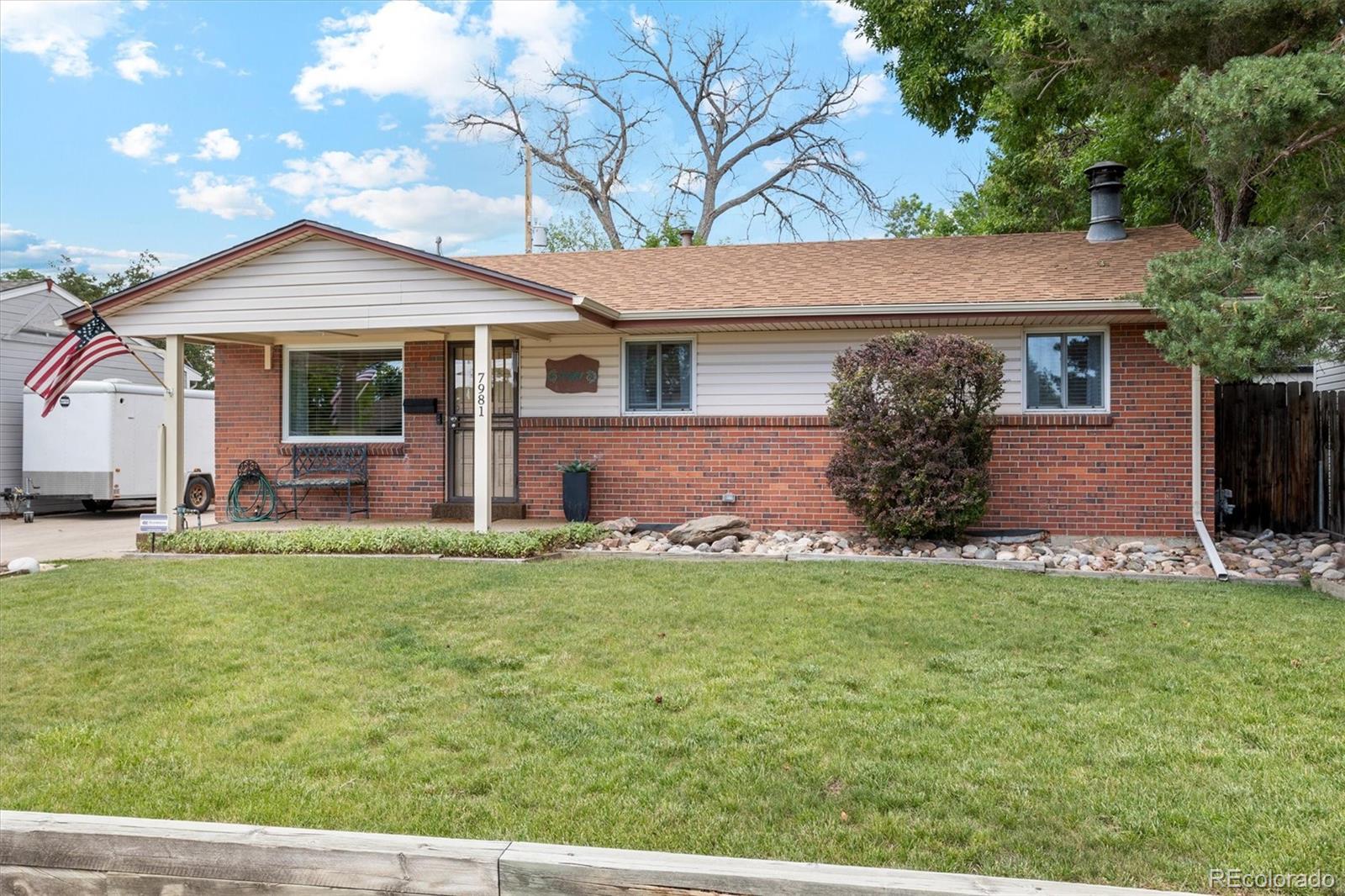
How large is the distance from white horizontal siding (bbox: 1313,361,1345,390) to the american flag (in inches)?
589

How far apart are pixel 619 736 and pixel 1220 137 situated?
266 inches

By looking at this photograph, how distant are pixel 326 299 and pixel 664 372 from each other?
4.03 m

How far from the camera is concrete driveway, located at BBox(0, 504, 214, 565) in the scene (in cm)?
1046

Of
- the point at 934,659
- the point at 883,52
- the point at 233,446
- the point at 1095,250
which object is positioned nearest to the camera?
the point at 934,659

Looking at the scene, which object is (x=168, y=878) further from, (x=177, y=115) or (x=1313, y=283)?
→ (x=177, y=115)

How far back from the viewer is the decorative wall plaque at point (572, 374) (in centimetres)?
1134

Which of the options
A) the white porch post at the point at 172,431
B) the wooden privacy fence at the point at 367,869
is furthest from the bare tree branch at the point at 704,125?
the wooden privacy fence at the point at 367,869

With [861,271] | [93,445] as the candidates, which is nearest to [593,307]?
[861,271]

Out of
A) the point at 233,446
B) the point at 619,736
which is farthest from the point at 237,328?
the point at 619,736

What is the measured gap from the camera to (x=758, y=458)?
10867mm

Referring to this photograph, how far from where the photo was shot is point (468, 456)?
1191cm

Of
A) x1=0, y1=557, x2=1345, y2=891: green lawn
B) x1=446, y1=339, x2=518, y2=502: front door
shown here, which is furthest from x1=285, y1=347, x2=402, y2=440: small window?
x1=0, y1=557, x2=1345, y2=891: green lawn

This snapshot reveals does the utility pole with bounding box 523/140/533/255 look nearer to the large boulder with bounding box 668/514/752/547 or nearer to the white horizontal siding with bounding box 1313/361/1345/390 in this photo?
the large boulder with bounding box 668/514/752/547

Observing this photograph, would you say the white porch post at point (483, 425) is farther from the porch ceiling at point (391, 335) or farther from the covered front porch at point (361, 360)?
the porch ceiling at point (391, 335)
